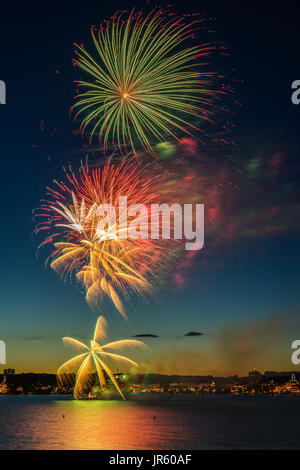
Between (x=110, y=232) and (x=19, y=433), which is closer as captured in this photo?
(x=110, y=232)

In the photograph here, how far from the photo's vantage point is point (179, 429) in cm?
8325
